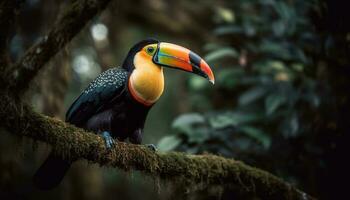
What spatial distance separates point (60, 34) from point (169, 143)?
5.50ft

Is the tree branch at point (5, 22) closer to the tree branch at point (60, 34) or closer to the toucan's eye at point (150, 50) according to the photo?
the tree branch at point (60, 34)

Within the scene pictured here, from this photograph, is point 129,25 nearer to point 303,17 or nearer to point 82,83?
point 82,83

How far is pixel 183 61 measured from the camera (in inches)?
186

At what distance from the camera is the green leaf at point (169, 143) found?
5113 mm

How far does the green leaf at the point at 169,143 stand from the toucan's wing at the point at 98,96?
837mm

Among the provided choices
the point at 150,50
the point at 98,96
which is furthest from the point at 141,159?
the point at 150,50

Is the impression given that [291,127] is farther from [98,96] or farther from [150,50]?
[98,96]

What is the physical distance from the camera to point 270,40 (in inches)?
268

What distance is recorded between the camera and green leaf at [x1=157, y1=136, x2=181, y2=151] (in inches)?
201

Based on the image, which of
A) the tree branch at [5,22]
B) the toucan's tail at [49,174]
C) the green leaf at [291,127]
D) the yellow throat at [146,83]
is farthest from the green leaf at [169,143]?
the tree branch at [5,22]

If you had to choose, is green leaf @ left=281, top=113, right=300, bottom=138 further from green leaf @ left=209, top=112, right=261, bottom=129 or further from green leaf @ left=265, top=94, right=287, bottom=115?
green leaf @ left=209, top=112, right=261, bottom=129

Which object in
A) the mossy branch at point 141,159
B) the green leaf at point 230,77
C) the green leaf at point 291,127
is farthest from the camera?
the green leaf at point 230,77

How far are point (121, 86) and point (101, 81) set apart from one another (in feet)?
0.73

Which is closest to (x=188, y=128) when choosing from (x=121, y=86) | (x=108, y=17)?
(x=121, y=86)
